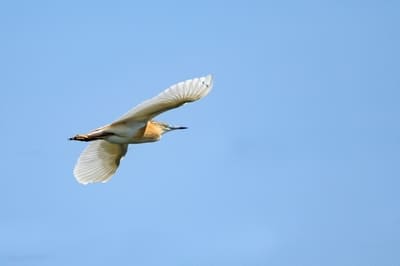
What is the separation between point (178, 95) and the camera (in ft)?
70.8

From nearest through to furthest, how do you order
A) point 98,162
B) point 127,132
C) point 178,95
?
1. point 178,95
2. point 127,132
3. point 98,162

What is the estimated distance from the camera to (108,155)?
26000 mm

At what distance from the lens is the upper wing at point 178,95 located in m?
21.4

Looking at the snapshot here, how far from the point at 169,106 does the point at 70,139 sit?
269 cm

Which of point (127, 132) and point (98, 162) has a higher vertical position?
point (98, 162)

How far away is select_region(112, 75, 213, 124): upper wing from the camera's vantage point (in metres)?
21.4

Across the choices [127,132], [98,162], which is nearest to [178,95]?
[127,132]

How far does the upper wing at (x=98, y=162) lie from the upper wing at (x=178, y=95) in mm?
3601

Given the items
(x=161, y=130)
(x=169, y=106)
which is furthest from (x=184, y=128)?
(x=169, y=106)

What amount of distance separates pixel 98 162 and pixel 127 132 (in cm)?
292

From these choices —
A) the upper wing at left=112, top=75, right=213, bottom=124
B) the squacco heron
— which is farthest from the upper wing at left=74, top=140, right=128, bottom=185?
the upper wing at left=112, top=75, right=213, bottom=124

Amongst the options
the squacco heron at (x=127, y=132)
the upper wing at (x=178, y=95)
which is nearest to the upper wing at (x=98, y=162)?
the squacco heron at (x=127, y=132)

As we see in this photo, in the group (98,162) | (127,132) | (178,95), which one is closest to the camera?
(178,95)

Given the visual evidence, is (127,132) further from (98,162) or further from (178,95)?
(98,162)
